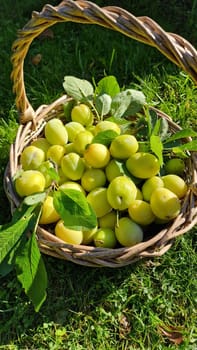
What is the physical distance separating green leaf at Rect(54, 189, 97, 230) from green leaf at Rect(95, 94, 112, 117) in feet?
1.14

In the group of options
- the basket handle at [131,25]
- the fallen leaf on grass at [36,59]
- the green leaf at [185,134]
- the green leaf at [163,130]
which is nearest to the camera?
the basket handle at [131,25]

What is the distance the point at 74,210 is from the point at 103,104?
0.41 meters

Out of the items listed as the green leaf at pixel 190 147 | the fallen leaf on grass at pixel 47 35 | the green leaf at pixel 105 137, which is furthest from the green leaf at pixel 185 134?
the fallen leaf on grass at pixel 47 35

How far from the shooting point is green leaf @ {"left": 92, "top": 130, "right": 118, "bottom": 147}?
50.4 inches

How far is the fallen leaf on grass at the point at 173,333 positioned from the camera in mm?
1271

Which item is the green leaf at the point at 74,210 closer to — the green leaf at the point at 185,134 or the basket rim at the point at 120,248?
the basket rim at the point at 120,248

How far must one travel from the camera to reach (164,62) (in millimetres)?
1881

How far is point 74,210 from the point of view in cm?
114

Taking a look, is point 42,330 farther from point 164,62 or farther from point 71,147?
point 164,62

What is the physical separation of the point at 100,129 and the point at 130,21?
0.41 meters

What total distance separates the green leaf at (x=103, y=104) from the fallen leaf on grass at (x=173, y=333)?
637 millimetres

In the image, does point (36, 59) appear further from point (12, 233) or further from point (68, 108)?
point (12, 233)

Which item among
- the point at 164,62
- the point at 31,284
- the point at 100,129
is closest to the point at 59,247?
the point at 31,284

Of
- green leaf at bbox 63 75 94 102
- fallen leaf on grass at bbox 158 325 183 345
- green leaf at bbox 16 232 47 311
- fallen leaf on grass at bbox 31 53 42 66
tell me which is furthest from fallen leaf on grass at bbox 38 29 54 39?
fallen leaf on grass at bbox 158 325 183 345
